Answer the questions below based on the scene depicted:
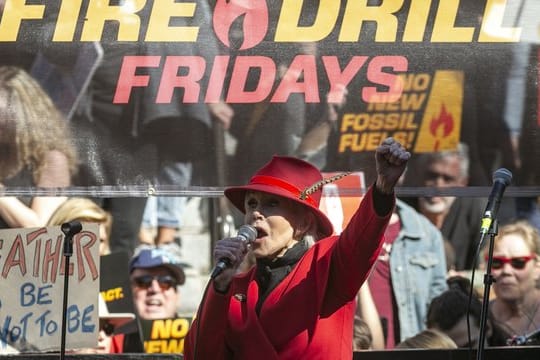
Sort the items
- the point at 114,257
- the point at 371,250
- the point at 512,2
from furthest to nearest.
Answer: the point at 114,257, the point at 512,2, the point at 371,250

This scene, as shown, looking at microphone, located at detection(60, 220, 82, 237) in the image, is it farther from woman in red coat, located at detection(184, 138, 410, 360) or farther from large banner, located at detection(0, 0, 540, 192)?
woman in red coat, located at detection(184, 138, 410, 360)

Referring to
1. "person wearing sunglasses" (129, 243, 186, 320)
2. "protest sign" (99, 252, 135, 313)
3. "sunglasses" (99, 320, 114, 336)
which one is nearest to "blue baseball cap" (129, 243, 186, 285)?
"person wearing sunglasses" (129, 243, 186, 320)

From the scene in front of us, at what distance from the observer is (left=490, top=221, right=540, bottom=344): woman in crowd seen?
6.09 meters

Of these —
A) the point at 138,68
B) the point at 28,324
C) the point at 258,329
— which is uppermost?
the point at 138,68

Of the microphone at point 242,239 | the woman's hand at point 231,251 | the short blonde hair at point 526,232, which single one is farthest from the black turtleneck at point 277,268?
the short blonde hair at point 526,232

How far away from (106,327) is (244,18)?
1.89 metres

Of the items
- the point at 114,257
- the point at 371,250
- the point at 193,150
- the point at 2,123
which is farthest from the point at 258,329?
the point at 114,257

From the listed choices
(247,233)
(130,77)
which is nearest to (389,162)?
(247,233)

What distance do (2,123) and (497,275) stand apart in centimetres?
274

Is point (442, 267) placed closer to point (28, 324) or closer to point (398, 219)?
point (398, 219)

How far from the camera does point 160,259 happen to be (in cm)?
710

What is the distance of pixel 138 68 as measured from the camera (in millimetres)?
5719

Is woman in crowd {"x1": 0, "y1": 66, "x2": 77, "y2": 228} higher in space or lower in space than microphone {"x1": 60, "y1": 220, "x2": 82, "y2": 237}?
higher

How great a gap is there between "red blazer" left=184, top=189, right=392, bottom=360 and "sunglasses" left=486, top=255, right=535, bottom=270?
2.11 metres
